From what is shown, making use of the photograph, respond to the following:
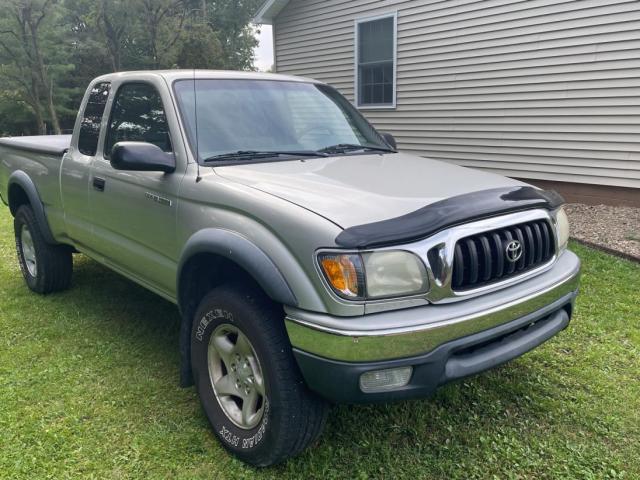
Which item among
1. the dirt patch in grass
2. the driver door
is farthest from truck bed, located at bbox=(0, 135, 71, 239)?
the dirt patch in grass

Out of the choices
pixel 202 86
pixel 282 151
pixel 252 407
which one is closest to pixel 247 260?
pixel 252 407

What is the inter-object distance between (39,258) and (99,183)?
61.9 inches

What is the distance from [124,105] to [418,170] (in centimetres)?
203

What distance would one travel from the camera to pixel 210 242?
8.72ft

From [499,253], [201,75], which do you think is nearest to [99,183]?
[201,75]

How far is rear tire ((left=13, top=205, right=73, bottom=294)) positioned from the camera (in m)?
4.82

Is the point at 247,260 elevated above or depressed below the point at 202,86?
below

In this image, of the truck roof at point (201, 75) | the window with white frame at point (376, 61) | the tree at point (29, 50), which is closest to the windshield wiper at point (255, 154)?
the truck roof at point (201, 75)

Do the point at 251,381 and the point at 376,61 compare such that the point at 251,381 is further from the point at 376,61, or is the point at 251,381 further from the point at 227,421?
the point at 376,61

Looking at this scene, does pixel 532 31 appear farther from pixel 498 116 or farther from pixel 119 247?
pixel 119 247

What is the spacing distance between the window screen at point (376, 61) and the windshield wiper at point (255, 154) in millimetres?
7747

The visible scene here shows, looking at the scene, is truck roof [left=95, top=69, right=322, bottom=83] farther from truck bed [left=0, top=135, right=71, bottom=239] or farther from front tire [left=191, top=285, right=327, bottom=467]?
front tire [left=191, top=285, right=327, bottom=467]

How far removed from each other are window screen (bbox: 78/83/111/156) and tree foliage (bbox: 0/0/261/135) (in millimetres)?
21236

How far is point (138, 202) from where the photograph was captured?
131 inches
